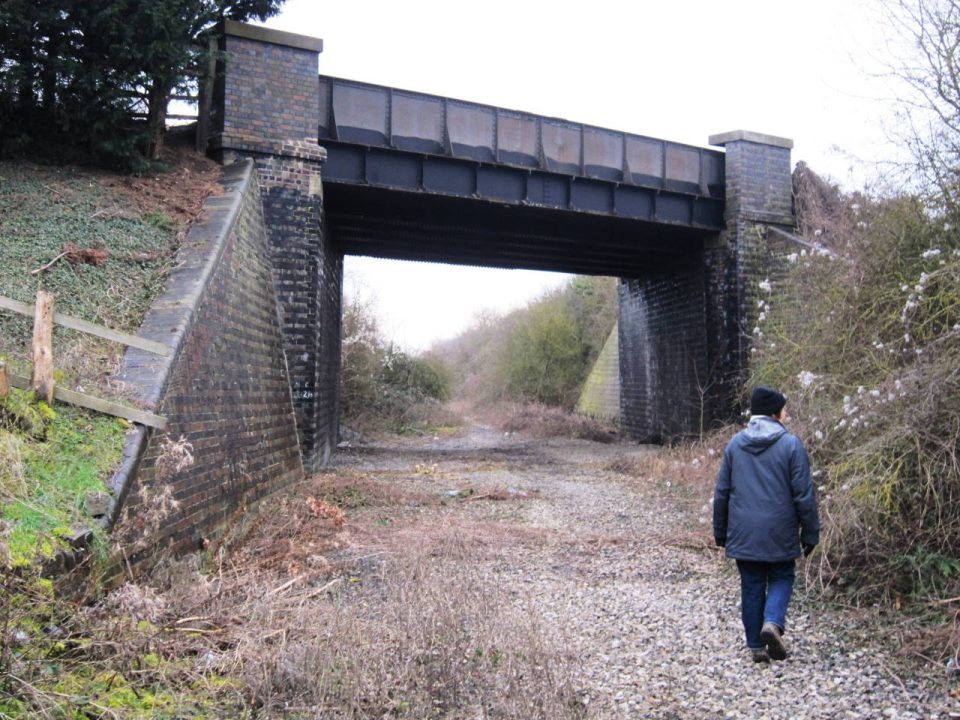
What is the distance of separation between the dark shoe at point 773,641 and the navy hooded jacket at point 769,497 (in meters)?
0.41

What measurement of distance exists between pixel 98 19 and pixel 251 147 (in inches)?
106

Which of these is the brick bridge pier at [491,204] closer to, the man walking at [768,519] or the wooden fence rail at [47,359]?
the wooden fence rail at [47,359]

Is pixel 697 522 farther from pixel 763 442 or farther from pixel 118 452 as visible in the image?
pixel 118 452

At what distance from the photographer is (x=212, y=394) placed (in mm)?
7227

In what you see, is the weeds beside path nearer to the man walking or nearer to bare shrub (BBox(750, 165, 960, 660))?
the man walking

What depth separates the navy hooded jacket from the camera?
434 centimetres

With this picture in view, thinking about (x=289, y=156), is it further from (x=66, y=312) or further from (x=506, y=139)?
(x=66, y=312)

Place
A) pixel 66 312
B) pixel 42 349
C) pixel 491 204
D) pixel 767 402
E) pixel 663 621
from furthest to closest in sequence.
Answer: pixel 491 204
pixel 66 312
pixel 663 621
pixel 42 349
pixel 767 402

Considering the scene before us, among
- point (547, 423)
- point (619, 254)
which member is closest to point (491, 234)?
point (619, 254)

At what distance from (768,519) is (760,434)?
1.76 feet

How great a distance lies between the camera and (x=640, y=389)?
2022 cm

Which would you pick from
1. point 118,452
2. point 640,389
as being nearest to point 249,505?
point 118,452

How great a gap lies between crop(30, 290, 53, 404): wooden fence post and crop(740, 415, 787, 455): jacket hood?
485 centimetres

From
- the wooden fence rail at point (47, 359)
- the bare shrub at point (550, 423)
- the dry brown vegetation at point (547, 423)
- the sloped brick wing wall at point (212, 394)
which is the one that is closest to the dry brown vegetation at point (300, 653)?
the sloped brick wing wall at point (212, 394)
